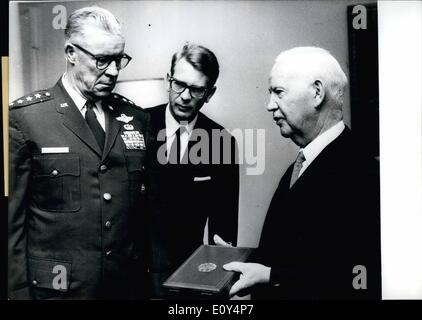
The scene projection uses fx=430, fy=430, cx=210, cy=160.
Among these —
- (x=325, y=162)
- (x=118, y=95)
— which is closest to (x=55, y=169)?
(x=118, y=95)

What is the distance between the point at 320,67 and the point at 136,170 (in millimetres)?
1285

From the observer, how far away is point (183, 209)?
2.69m

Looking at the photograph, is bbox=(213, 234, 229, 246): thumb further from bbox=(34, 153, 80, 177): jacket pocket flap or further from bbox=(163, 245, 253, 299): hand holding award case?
bbox=(34, 153, 80, 177): jacket pocket flap

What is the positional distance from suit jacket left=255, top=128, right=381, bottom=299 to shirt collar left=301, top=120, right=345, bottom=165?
3cm

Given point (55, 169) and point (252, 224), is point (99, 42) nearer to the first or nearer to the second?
point (55, 169)

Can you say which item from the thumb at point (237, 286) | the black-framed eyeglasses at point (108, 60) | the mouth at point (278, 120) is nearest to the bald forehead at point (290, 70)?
the mouth at point (278, 120)

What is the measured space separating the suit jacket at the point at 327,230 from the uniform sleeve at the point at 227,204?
221mm

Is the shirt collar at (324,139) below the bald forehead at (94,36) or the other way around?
below

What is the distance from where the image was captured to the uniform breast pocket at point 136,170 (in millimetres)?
2650

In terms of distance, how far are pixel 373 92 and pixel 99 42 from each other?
1707mm

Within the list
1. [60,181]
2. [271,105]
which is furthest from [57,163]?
[271,105]

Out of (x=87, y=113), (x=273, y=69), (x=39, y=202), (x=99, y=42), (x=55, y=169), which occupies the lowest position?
(x=39, y=202)

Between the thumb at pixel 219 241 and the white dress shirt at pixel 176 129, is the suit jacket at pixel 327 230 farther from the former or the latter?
the white dress shirt at pixel 176 129

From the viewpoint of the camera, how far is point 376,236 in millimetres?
2650
